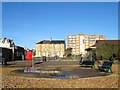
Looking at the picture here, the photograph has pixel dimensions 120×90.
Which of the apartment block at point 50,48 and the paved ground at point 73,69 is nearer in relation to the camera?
the paved ground at point 73,69

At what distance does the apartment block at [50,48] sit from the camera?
504ft

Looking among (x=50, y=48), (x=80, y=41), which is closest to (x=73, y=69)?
(x=50, y=48)

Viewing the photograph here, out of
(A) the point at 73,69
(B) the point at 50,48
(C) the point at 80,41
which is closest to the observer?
(A) the point at 73,69

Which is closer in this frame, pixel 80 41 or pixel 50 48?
pixel 50 48

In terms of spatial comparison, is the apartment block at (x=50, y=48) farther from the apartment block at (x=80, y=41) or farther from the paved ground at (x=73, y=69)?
the paved ground at (x=73, y=69)

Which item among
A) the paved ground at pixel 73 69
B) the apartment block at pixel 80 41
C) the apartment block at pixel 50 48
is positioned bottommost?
the paved ground at pixel 73 69

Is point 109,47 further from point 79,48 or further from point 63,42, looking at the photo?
point 79,48

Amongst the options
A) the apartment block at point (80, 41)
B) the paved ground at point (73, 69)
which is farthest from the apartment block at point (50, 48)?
the paved ground at point (73, 69)

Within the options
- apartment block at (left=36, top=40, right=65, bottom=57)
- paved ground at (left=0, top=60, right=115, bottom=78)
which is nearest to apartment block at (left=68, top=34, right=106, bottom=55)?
apartment block at (left=36, top=40, right=65, bottom=57)

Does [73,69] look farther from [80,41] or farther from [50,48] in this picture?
[80,41]

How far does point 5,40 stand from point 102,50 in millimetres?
41794

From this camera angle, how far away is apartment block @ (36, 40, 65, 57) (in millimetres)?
153613

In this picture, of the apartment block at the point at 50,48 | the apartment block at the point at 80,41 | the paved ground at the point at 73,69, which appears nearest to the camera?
the paved ground at the point at 73,69

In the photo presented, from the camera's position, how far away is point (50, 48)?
15538 cm
